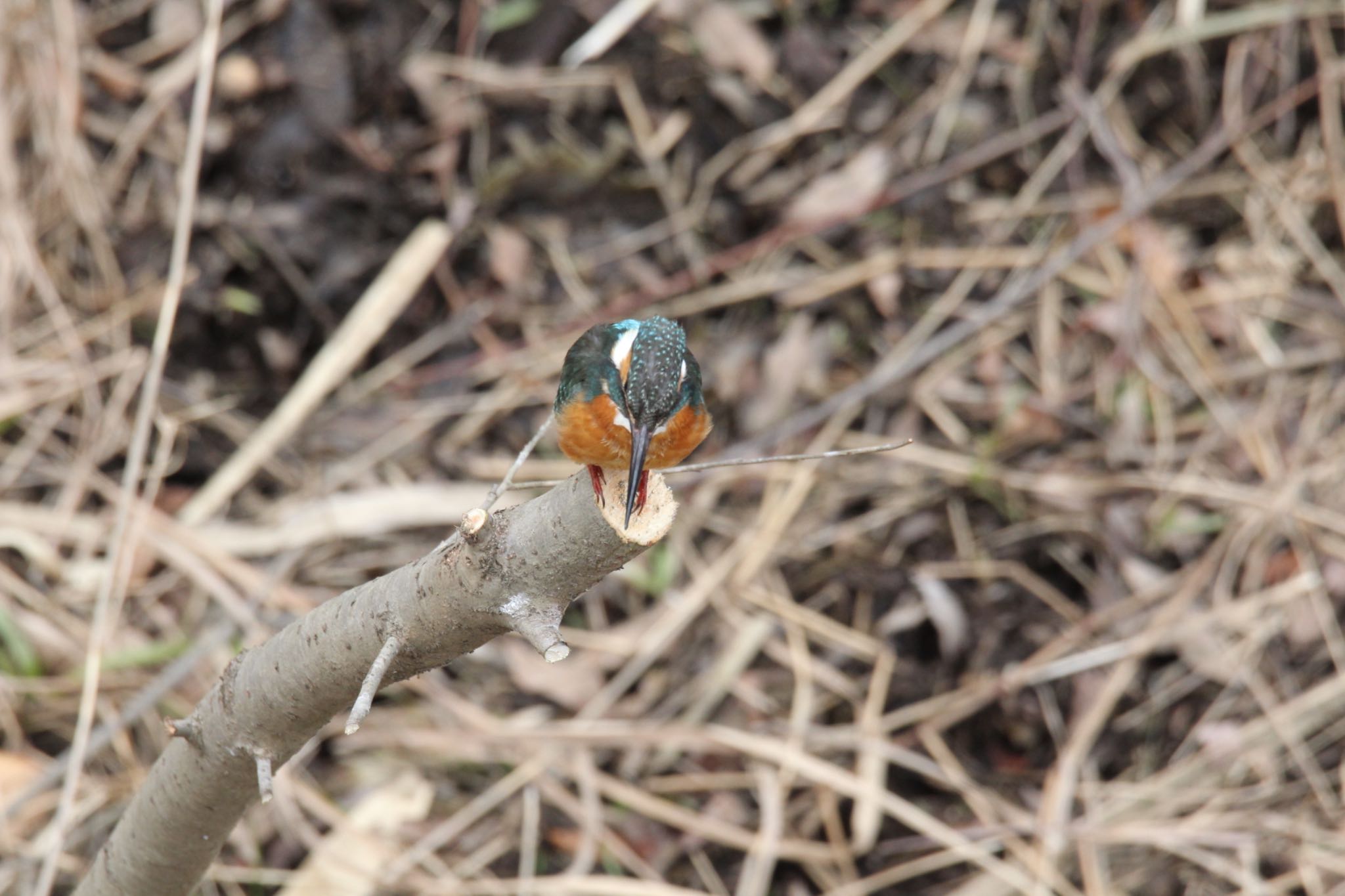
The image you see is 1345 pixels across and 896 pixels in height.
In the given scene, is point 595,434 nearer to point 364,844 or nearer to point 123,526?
point 123,526

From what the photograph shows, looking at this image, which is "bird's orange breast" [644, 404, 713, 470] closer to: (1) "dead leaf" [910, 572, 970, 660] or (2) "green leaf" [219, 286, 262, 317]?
(1) "dead leaf" [910, 572, 970, 660]

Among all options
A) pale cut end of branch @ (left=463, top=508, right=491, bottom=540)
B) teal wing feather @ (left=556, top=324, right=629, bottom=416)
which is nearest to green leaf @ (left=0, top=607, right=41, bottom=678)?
teal wing feather @ (left=556, top=324, right=629, bottom=416)

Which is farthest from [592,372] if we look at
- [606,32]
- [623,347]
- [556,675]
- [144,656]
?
[606,32]

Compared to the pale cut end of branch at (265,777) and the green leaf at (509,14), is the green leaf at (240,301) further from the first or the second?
the pale cut end of branch at (265,777)

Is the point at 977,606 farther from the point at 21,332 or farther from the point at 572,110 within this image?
the point at 21,332

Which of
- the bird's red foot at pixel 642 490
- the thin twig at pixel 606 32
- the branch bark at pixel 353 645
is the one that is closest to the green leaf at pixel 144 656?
the branch bark at pixel 353 645
